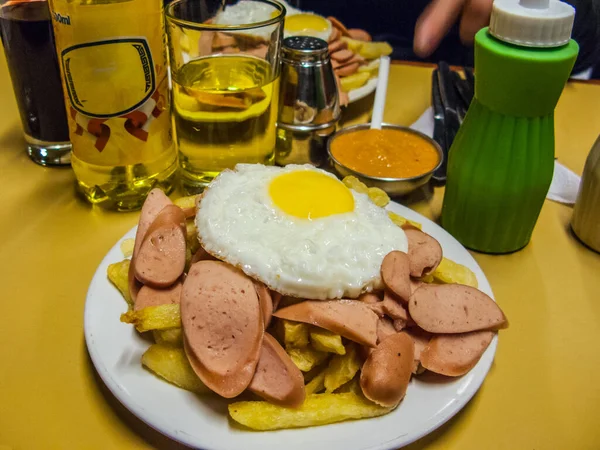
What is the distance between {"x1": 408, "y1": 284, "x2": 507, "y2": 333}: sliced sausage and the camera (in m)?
1.14

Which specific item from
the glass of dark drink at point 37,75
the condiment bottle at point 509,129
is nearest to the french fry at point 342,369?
the condiment bottle at point 509,129

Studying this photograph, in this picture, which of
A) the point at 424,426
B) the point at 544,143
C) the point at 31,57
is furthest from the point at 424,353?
the point at 31,57

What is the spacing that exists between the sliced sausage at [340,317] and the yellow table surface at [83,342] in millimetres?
247

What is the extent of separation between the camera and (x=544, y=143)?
1.48 m

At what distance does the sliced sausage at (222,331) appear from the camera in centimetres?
102

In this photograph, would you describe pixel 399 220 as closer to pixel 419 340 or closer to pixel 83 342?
pixel 419 340

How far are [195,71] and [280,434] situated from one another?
110cm

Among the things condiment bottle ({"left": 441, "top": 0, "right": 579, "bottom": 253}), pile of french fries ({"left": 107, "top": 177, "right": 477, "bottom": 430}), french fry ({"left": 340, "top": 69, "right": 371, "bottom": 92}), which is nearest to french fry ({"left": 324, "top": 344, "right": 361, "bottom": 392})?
pile of french fries ({"left": 107, "top": 177, "right": 477, "bottom": 430})

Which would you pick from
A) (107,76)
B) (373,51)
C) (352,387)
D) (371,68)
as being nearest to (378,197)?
(352,387)

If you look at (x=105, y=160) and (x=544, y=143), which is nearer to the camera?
(x=544, y=143)

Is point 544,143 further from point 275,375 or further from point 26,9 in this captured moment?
point 26,9

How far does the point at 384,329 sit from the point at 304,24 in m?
1.71

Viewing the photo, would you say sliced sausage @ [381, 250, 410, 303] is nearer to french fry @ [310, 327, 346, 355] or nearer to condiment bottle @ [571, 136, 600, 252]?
french fry @ [310, 327, 346, 355]

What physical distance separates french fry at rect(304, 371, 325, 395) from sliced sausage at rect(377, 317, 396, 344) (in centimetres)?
13
